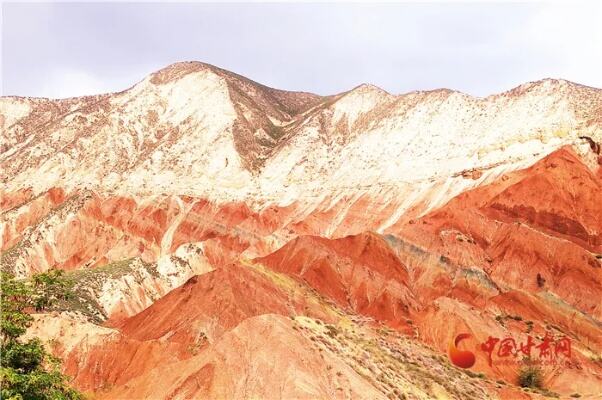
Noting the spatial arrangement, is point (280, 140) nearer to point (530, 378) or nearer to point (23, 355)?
point (530, 378)

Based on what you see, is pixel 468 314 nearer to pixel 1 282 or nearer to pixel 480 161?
pixel 480 161

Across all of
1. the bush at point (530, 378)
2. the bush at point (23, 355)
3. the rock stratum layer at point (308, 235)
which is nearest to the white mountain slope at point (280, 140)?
the rock stratum layer at point (308, 235)

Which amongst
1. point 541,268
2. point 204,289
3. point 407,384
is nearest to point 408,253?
point 541,268

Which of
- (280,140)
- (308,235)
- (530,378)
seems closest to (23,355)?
(530,378)

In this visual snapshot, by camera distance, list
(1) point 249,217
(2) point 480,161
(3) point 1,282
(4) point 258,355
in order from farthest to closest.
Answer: (1) point 249,217, (2) point 480,161, (4) point 258,355, (3) point 1,282

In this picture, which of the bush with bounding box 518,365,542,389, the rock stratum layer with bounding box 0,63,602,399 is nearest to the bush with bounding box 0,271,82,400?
the rock stratum layer with bounding box 0,63,602,399

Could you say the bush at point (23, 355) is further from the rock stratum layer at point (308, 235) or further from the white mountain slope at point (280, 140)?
the white mountain slope at point (280, 140)
